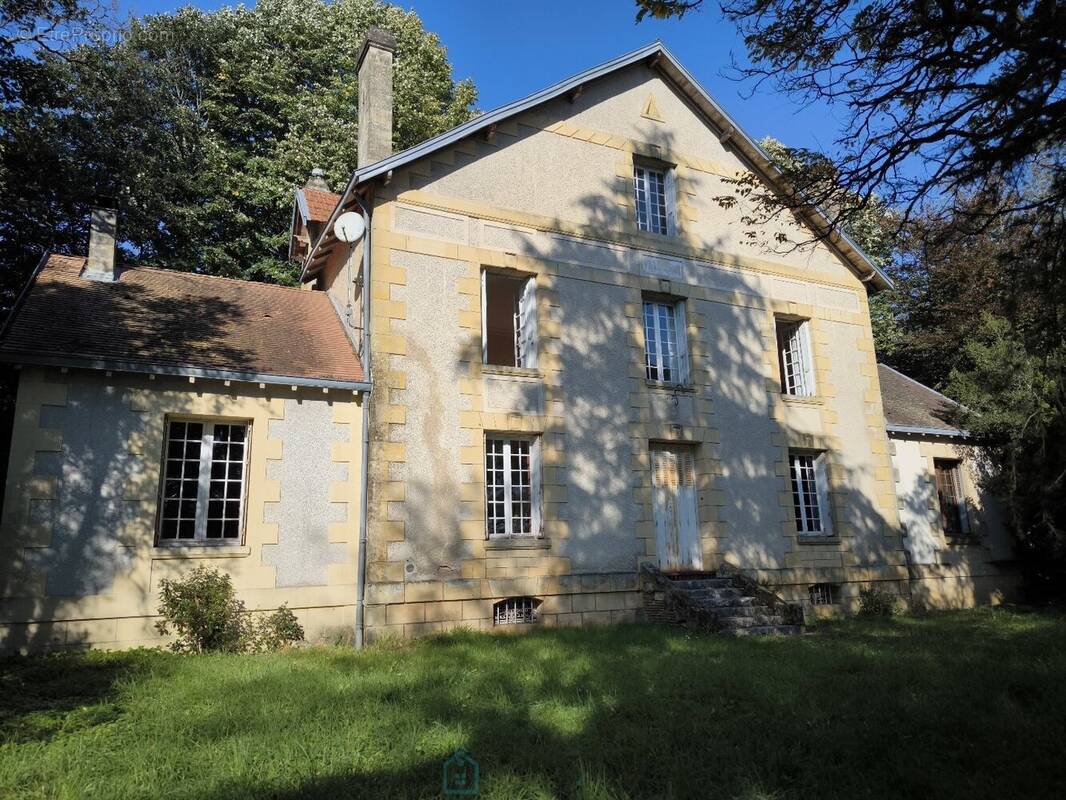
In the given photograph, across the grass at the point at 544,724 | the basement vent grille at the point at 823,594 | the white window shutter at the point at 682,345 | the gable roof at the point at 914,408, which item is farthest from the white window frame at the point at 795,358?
the grass at the point at 544,724

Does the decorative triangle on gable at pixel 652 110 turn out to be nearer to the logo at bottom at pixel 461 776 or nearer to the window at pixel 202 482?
the window at pixel 202 482

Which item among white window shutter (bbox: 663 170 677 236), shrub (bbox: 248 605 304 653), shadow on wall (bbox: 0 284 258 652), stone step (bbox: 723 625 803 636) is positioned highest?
white window shutter (bbox: 663 170 677 236)

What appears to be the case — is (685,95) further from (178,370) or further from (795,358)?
(178,370)

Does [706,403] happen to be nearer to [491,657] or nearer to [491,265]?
[491,265]

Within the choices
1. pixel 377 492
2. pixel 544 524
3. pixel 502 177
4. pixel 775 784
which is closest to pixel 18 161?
pixel 502 177

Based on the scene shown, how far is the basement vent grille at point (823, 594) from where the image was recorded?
1448cm

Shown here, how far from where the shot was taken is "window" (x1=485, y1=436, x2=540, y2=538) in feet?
38.9

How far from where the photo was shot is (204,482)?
400 inches

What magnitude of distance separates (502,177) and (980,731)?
10.4 m

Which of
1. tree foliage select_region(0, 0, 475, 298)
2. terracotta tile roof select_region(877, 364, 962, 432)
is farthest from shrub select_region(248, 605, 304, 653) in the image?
terracotta tile roof select_region(877, 364, 962, 432)

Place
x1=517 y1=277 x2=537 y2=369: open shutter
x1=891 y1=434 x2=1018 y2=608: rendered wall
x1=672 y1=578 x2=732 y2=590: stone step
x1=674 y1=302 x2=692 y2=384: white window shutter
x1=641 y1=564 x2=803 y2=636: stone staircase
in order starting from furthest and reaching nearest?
x1=891 y1=434 x2=1018 y2=608: rendered wall → x1=674 y1=302 x2=692 y2=384: white window shutter → x1=517 y1=277 x2=537 y2=369: open shutter → x1=672 y1=578 x2=732 y2=590: stone step → x1=641 y1=564 x2=803 y2=636: stone staircase

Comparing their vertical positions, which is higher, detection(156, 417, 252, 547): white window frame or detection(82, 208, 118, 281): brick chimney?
detection(82, 208, 118, 281): brick chimney

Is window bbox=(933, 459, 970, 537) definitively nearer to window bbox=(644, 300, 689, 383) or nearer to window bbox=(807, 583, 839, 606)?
window bbox=(807, 583, 839, 606)

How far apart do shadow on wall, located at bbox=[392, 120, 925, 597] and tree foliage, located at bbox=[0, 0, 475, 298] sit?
11353 millimetres
